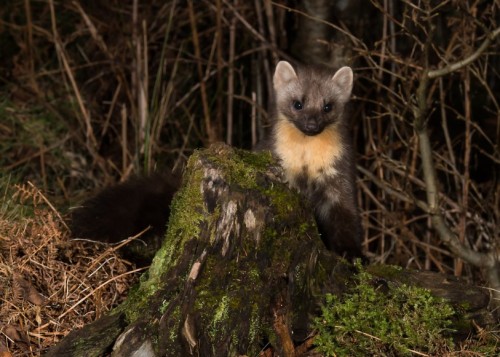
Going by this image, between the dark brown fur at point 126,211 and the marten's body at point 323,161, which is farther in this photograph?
the marten's body at point 323,161

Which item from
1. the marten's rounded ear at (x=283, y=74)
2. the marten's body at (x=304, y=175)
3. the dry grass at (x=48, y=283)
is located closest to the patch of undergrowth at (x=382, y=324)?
the dry grass at (x=48, y=283)

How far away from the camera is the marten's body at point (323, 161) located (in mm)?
5156

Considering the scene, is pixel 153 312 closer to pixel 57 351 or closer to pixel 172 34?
pixel 57 351

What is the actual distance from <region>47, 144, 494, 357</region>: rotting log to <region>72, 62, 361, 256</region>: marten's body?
30.5 inches

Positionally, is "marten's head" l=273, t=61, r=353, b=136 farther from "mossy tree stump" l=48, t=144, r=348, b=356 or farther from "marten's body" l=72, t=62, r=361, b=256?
"mossy tree stump" l=48, t=144, r=348, b=356

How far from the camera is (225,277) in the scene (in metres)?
3.51

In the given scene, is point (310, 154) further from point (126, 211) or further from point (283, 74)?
point (126, 211)

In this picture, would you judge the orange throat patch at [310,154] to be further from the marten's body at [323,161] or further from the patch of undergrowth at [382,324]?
the patch of undergrowth at [382,324]

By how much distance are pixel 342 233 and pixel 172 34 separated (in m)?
3.49

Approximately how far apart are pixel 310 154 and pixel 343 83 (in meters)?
0.66

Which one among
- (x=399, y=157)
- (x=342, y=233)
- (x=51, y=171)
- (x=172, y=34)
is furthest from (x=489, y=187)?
(x=51, y=171)

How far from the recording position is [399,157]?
7215 mm

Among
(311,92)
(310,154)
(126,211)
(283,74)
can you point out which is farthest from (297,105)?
(126,211)

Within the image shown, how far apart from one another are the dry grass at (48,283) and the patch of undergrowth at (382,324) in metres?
1.07
